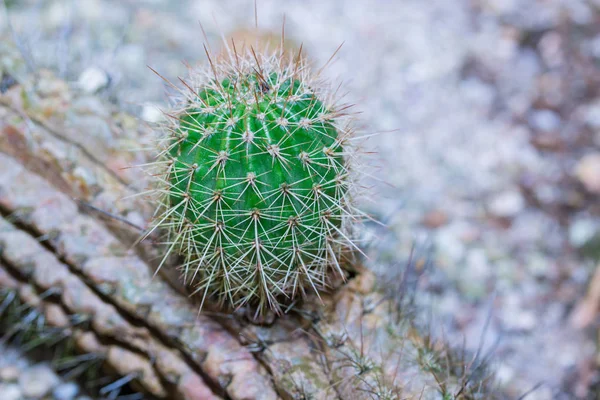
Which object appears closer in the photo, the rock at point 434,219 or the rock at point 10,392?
the rock at point 10,392

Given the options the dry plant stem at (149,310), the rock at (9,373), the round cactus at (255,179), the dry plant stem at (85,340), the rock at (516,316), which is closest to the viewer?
the round cactus at (255,179)

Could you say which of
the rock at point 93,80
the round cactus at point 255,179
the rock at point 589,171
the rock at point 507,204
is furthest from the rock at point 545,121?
the rock at point 93,80

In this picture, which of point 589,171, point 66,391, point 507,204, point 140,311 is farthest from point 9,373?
point 589,171

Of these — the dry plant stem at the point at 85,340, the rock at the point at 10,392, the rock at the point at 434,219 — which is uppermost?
the rock at the point at 434,219

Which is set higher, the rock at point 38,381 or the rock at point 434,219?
the rock at point 434,219

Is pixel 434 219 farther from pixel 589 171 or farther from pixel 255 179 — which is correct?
pixel 255 179

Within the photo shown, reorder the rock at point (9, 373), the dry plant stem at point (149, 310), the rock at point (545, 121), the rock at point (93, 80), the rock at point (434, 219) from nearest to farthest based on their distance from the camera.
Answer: the dry plant stem at point (149, 310) → the rock at point (9, 373) → the rock at point (93, 80) → the rock at point (434, 219) → the rock at point (545, 121)

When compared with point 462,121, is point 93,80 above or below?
below

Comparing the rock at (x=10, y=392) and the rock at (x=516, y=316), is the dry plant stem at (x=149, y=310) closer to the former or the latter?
the rock at (x=10, y=392)
